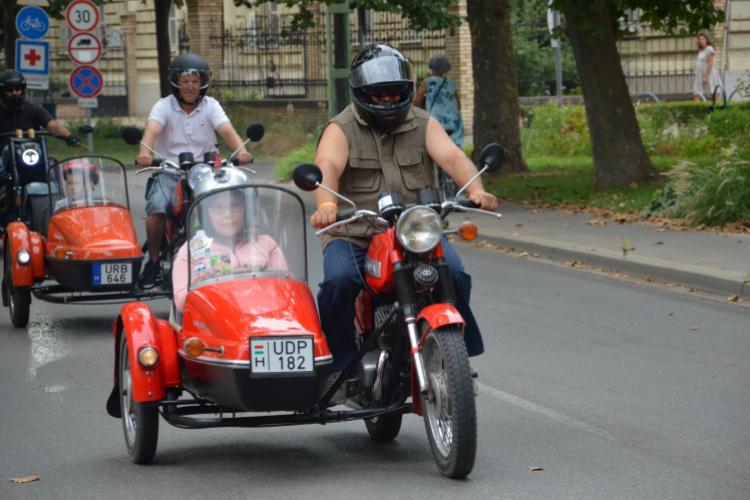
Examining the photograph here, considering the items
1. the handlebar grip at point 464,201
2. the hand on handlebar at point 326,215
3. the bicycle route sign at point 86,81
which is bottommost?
the hand on handlebar at point 326,215

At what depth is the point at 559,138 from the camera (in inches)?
928

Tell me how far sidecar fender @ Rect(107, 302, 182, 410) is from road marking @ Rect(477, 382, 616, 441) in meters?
2.10

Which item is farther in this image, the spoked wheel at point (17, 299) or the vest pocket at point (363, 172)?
the spoked wheel at point (17, 299)

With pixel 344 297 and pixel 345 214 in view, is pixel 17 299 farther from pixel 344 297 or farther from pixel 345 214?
pixel 345 214

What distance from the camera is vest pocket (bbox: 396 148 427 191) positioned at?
220 inches

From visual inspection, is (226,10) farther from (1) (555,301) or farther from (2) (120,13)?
(1) (555,301)

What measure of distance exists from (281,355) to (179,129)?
500 cm

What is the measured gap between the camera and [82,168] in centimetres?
912

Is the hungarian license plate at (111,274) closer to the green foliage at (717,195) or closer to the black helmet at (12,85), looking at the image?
the black helmet at (12,85)

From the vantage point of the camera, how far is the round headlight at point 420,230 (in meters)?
4.94

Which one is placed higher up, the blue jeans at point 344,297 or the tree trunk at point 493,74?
the tree trunk at point 493,74

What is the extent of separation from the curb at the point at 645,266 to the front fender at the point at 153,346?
6.13m

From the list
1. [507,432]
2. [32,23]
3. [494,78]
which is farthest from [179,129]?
[32,23]

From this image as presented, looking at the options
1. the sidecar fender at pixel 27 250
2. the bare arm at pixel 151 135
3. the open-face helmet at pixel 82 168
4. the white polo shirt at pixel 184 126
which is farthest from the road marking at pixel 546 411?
the sidecar fender at pixel 27 250
